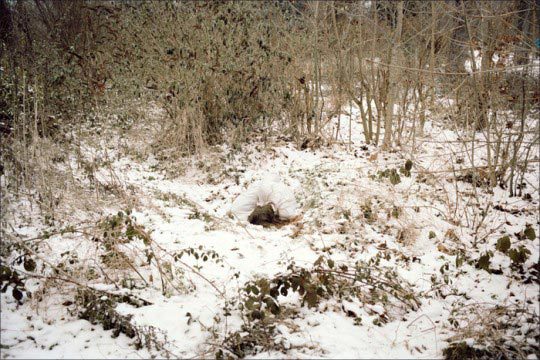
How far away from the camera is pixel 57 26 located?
23.9 feet

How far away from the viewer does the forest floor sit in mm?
2385

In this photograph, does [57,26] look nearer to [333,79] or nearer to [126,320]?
[333,79]

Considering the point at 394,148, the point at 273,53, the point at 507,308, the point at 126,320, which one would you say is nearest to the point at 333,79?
the point at 273,53

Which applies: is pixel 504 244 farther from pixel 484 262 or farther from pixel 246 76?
pixel 246 76

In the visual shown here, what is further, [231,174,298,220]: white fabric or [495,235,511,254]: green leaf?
[231,174,298,220]: white fabric

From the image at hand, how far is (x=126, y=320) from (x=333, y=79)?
4819 millimetres

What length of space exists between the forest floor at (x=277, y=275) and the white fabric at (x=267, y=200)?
150 mm

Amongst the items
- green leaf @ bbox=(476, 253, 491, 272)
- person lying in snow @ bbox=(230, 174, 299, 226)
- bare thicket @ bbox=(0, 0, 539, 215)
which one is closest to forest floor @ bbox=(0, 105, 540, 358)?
green leaf @ bbox=(476, 253, 491, 272)

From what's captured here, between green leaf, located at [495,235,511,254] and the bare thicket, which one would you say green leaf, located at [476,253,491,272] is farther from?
the bare thicket

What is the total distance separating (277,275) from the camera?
2.89 m

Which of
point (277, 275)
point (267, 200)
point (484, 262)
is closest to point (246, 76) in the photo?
point (267, 200)

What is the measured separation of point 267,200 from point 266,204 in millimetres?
63

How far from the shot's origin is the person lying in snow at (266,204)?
4156 mm

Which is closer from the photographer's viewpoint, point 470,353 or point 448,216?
point 470,353
